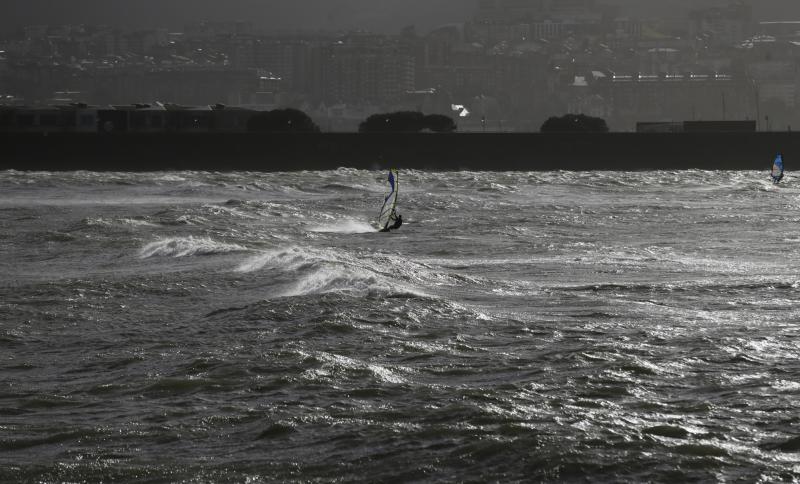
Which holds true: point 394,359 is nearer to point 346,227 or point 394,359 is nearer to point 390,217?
point 390,217

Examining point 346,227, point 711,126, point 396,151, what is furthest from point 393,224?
point 711,126

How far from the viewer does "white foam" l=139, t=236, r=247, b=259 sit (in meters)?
25.7

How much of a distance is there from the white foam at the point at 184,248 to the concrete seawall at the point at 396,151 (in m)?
60.1

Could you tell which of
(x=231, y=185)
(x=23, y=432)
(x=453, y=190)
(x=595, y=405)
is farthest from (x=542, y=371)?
(x=231, y=185)

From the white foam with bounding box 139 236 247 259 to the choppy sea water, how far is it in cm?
13

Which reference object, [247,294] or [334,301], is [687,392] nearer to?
[334,301]

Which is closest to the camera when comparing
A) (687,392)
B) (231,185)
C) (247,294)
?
(687,392)

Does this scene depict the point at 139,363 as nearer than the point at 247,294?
Yes

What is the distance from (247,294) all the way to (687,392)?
855cm

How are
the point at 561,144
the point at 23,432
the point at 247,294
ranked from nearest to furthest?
the point at 23,432
the point at 247,294
the point at 561,144

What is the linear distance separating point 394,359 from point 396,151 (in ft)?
250

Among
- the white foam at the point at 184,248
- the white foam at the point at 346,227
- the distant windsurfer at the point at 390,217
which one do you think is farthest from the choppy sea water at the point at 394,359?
the white foam at the point at 346,227

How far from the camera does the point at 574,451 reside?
34.7 ft

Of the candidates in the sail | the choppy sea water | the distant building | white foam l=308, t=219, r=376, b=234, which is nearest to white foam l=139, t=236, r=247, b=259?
the choppy sea water
